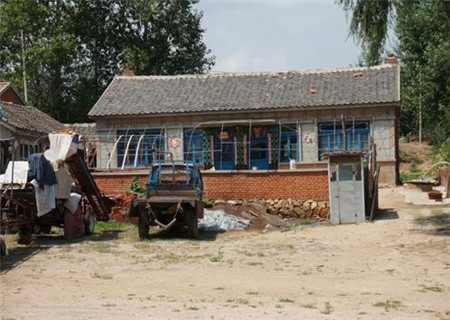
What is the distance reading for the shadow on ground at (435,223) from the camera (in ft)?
56.8

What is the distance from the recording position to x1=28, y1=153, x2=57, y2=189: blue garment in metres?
15.7

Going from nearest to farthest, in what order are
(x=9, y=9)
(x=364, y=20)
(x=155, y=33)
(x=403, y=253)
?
(x=403, y=253)
(x=364, y=20)
(x=9, y=9)
(x=155, y=33)

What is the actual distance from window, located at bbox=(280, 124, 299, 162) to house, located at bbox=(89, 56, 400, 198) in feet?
0.15

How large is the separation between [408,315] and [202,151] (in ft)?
77.4

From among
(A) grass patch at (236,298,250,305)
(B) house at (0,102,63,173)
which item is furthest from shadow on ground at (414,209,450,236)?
(B) house at (0,102,63,173)

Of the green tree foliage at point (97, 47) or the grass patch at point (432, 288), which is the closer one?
the grass patch at point (432, 288)

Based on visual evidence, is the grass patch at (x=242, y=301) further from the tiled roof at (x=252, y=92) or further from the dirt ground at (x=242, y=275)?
the tiled roof at (x=252, y=92)

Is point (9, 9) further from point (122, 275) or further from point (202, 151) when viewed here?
point (122, 275)

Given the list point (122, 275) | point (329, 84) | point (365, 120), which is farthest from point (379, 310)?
point (329, 84)

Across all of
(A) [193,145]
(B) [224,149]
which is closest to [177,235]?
(B) [224,149]

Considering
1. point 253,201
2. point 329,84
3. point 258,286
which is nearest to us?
point 258,286

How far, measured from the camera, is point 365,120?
98.5 feet

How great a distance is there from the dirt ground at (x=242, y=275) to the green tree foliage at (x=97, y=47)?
32380 mm

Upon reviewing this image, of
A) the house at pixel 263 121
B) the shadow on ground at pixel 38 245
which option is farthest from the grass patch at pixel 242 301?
the house at pixel 263 121
